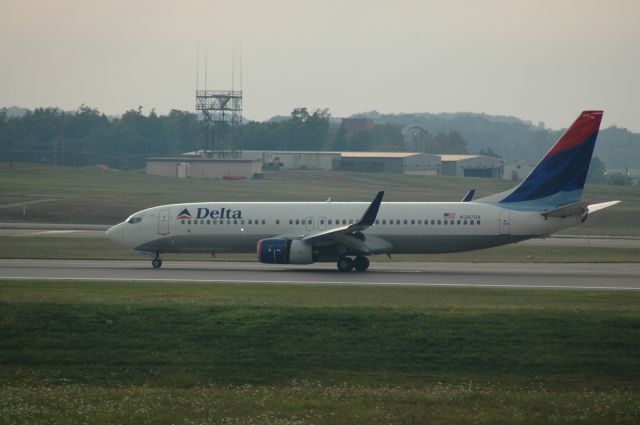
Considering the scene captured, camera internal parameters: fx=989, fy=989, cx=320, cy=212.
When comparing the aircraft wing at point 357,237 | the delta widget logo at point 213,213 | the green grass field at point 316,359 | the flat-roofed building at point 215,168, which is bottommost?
the green grass field at point 316,359

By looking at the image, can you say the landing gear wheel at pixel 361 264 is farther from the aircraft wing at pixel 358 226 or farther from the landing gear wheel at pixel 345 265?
the aircraft wing at pixel 358 226

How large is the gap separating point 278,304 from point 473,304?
589 centimetres

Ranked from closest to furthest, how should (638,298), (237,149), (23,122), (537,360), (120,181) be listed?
(537,360) → (638,298) → (120,181) → (237,149) → (23,122)

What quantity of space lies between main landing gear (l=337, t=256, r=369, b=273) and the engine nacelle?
144 centimetres

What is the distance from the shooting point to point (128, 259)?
48.4 meters

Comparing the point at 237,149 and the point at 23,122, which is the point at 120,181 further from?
the point at 23,122

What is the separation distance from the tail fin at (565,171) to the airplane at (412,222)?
0.04 m

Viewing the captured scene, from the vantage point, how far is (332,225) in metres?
42.7

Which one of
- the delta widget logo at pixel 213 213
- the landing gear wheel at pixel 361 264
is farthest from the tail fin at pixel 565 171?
the delta widget logo at pixel 213 213

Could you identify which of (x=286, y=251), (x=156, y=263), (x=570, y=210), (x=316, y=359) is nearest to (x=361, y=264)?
(x=286, y=251)

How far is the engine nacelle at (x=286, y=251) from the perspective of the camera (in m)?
41.2

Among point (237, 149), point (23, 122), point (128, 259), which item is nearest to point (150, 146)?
point (23, 122)

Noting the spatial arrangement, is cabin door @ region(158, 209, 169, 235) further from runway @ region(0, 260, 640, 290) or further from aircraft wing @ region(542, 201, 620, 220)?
aircraft wing @ region(542, 201, 620, 220)

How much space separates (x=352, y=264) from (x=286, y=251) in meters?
2.96
